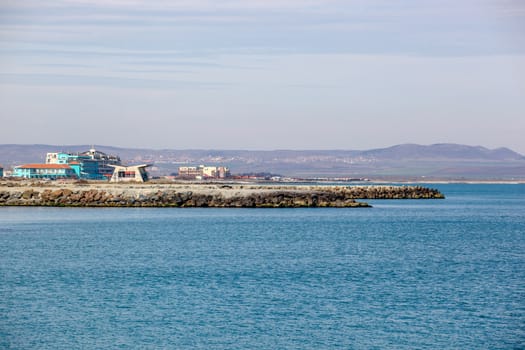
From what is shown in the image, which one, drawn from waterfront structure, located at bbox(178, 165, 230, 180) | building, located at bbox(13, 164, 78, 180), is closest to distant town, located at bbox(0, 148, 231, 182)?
building, located at bbox(13, 164, 78, 180)

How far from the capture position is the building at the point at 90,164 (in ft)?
339

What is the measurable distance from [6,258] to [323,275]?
928cm

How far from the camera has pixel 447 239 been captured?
33812mm

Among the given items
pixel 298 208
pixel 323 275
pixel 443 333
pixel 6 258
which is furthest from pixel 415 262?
pixel 298 208

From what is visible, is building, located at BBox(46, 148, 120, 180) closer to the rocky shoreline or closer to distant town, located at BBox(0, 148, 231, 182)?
distant town, located at BBox(0, 148, 231, 182)

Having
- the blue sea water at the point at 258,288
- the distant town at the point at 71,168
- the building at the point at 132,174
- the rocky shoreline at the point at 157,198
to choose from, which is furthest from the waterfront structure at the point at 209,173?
the blue sea water at the point at 258,288

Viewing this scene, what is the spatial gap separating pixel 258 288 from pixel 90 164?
90.2 meters

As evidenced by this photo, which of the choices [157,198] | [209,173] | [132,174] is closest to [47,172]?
[132,174]

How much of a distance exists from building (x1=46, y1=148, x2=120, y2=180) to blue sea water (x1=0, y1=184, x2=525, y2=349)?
67.0 metres

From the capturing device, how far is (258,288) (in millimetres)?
19812

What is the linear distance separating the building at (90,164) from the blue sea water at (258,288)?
6704cm

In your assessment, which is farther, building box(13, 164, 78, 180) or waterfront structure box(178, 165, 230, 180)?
waterfront structure box(178, 165, 230, 180)

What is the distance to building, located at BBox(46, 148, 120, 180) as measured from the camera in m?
103

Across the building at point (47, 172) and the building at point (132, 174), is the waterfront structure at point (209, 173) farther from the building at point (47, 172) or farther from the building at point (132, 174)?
the building at point (132, 174)
